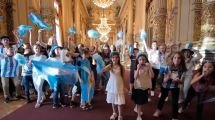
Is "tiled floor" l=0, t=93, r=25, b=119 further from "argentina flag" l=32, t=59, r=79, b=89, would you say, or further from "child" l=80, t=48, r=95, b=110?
"child" l=80, t=48, r=95, b=110

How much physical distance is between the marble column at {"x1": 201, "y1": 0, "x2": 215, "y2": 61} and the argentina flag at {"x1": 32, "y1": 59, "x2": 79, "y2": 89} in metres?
4.70

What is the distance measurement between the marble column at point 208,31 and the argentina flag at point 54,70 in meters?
4.70

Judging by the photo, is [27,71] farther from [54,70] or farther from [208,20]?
[208,20]

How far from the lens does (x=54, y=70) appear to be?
5746 millimetres

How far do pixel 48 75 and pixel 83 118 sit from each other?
1754mm

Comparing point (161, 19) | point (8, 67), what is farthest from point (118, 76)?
point (161, 19)

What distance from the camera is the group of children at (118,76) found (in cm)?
459

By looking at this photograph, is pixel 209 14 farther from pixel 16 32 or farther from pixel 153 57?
pixel 16 32

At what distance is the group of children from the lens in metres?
4.59

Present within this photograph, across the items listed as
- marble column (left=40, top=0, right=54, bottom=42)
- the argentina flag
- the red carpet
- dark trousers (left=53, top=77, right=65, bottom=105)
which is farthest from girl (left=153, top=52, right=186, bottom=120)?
marble column (left=40, top=0, right=54, bottom=42)

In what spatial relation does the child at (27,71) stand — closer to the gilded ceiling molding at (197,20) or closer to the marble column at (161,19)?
the gilded ceiling molding at (197,20)

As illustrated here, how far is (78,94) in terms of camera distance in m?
7.30

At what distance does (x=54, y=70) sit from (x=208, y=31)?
5.67 meters

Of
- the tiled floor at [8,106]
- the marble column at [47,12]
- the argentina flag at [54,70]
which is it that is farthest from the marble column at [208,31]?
A: the marble column at [47,12]
